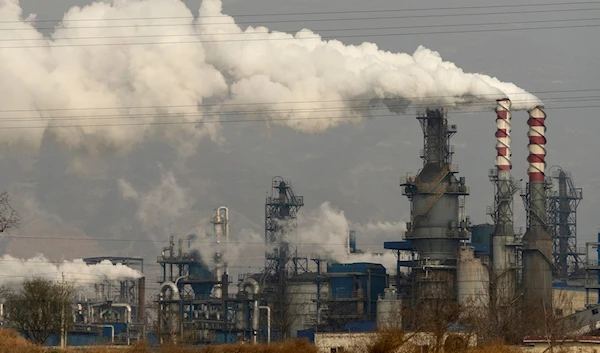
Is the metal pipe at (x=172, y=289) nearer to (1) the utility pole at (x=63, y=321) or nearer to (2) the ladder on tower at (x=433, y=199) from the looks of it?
(2) the ladder on tower at (x=433, y=199)

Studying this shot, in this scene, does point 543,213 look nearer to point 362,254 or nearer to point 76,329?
point 362,254

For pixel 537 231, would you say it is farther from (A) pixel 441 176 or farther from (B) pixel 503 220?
(A) pixel 441 176

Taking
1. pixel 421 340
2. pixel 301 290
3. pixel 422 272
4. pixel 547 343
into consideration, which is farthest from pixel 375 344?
pixel 301 290

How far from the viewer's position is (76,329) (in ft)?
314

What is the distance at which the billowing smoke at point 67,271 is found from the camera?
11488cm

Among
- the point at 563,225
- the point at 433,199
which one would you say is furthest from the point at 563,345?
the point at 563,225

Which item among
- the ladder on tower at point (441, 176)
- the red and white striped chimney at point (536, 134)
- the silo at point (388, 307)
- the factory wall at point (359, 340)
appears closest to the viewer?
the factory wall at point (359, 340)

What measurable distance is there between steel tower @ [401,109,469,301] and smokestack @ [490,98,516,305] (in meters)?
2.62

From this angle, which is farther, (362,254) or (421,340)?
(362,254)

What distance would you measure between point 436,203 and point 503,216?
516cm

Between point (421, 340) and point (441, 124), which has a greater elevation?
point (441, 124)

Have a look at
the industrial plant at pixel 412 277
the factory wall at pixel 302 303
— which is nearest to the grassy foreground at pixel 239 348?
the industrial plant at pixel 412 277

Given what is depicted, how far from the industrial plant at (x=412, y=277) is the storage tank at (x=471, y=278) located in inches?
2.9

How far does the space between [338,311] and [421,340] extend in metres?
36.2
